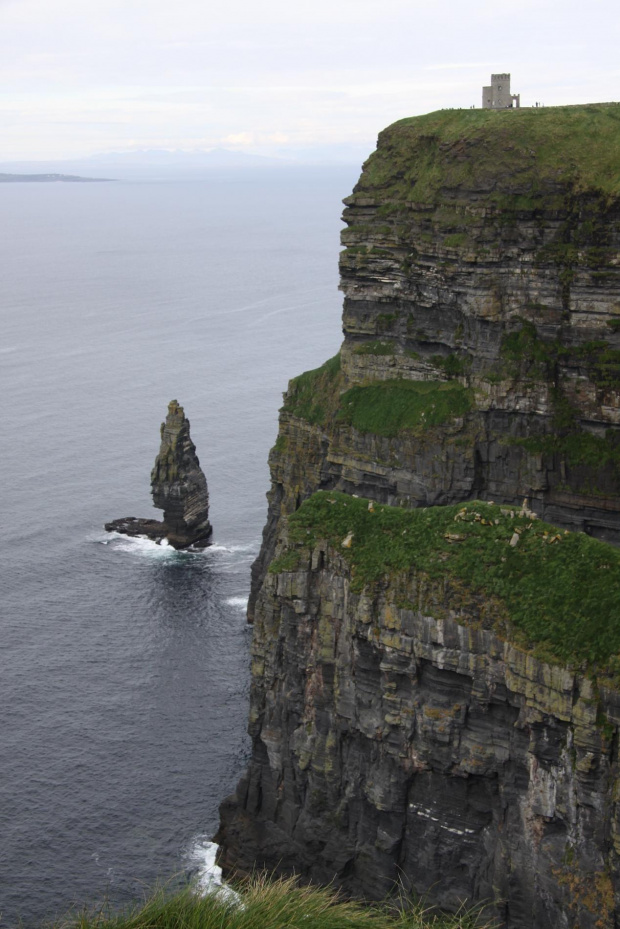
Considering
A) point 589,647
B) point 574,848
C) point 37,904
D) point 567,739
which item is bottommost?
point 37,904

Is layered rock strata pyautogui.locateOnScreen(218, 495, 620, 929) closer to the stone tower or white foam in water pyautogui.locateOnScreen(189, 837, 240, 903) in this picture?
white foam in water pyautogui.locateOnScreen(189, 837, 240, 903)

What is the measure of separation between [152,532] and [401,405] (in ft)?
147

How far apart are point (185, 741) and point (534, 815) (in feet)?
123

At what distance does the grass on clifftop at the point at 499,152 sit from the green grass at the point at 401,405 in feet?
50.1

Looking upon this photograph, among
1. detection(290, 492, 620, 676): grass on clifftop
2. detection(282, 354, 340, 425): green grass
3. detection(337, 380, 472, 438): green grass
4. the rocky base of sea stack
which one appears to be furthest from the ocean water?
detection(290, 492, 620, 676): grass on clifftop

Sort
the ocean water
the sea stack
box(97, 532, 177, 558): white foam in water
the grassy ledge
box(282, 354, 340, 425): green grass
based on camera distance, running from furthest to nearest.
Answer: box(97, 532, 177, 558): white foam in water, the sea stack, box(282, 354, 340, 425): green grass, the grassy ledge, the ocean water

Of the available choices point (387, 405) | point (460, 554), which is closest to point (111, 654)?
point (387, 405)

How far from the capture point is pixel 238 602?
403ft

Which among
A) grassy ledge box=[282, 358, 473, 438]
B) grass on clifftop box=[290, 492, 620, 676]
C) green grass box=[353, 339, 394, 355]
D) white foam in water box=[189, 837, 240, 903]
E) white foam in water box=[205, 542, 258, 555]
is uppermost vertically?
green grass box=[353, 339, 394, 355]

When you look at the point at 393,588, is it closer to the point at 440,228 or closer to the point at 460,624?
the point at 460,624

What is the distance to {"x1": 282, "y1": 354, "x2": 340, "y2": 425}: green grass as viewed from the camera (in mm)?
110500

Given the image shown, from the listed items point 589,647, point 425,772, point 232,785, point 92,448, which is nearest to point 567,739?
point 589,647

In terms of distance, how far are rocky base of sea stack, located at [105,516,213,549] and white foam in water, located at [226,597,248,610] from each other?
1413 cm

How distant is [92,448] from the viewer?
16238cm
